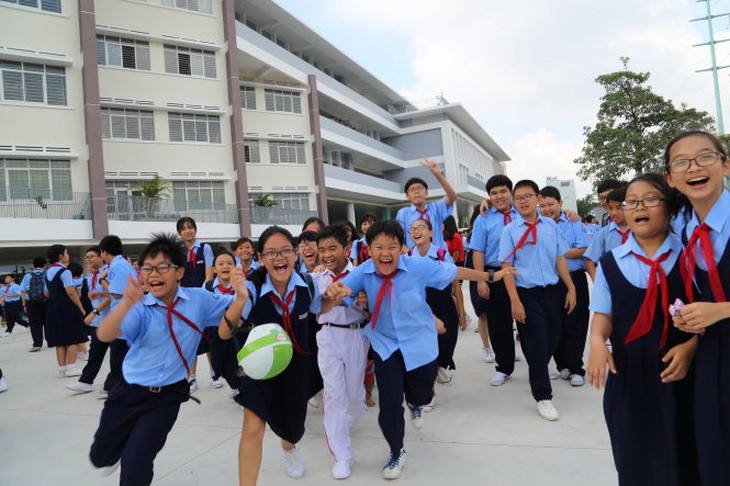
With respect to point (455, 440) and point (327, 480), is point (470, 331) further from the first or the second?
point (327, 480)

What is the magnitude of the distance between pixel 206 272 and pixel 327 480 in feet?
12.1

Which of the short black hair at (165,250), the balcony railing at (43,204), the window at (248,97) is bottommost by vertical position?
the short black hair at (165,250)

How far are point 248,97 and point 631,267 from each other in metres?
25.4

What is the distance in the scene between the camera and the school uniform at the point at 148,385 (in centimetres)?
250

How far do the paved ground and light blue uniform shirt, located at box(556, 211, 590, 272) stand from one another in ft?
4.10

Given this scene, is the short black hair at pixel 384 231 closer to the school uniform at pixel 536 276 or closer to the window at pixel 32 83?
the school uniform at pixel 536 276

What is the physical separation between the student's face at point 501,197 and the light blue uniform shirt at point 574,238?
80cm

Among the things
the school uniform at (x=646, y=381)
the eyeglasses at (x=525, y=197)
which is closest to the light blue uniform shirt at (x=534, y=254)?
the eyeglasses at (x=525, y=197)

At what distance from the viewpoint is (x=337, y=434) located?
3105 millimetres

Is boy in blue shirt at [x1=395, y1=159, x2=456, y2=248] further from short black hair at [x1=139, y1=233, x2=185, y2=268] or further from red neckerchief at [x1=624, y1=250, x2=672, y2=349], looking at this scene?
red neckerchief at [x1=624, y1=250, x2=672, y2=349]

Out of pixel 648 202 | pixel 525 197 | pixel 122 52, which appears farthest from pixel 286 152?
pixel 648 202

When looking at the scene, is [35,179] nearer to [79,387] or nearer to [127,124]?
[127,124]

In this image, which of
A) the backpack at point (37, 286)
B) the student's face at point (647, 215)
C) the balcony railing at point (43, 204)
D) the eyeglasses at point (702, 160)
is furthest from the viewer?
the balcony railing at point (43, 204)

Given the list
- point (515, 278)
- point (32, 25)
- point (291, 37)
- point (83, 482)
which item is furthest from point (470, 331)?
point (291, 37)
